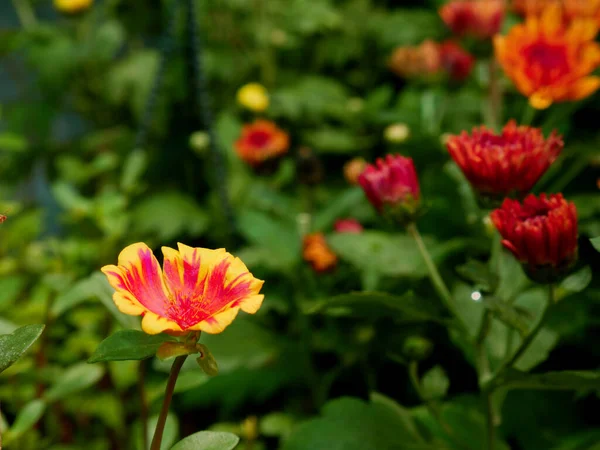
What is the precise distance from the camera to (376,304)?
1.57 feet

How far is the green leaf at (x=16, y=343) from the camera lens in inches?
10.9

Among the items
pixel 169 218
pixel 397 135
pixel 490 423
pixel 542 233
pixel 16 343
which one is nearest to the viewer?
pixel 16 343

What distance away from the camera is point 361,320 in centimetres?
78

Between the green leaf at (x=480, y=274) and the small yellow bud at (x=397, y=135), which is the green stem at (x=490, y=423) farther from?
the small yellow bud at (x=397, y=135)

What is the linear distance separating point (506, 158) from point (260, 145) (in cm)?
57

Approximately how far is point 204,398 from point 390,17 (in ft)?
3.29

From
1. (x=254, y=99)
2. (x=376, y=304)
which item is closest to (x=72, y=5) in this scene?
(x=254, y=99)

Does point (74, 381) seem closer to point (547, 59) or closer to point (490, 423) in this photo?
point (490, 423)

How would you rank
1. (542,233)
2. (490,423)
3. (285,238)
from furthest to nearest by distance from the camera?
(285,238), (490,423), (542,233)

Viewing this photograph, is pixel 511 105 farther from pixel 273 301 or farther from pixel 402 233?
pixel 273 301

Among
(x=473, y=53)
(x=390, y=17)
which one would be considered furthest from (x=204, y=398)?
(x=390, y=17)

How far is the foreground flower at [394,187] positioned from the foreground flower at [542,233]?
0.11 m

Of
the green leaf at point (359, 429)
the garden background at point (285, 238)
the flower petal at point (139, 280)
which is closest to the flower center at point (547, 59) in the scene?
→ the garden background at point (285, 238)

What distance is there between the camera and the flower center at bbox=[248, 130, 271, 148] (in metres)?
0.96
